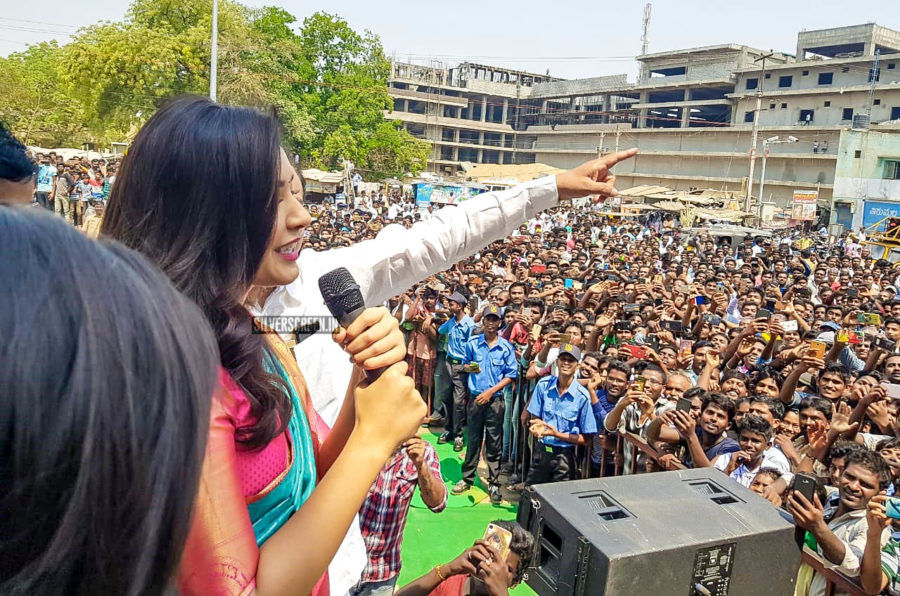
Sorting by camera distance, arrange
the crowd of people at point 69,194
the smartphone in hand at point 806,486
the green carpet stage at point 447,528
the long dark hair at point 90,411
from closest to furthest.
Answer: the long dark hair at point 90,411
the smartphone in hand at point 806,486
the green carpet stage at point 447,528
the crowd of people at point 69,194

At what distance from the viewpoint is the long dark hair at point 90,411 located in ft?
1.99

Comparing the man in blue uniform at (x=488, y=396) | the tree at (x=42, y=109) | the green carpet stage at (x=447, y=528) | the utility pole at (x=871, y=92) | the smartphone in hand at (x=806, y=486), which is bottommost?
the green carpet stage at (x=447, y=528)

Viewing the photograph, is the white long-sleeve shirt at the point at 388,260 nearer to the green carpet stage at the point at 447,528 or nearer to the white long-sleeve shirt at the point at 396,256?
the white long-sleeve shirt at the point at 396,256

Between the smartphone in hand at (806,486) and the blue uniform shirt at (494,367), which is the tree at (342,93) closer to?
the blue uniform shirt at (494,367)

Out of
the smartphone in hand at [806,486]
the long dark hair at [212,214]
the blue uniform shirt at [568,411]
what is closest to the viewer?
the long dark hair at [212,214]

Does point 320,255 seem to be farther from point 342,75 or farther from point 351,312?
point 342,75

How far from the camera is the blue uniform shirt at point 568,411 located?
5973mm

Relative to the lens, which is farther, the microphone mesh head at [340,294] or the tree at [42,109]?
the tree at [42,109]

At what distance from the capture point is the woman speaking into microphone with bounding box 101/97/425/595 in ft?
3.13

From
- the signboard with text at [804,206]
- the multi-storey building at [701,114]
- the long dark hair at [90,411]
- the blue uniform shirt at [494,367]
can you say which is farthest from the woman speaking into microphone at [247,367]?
the multi-storey building at [701,114]

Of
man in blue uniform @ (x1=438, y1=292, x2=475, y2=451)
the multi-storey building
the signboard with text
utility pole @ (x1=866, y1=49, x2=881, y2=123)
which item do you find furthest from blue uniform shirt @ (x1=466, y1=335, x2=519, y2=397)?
utility pole @ (x1=866, y1=49, x2=881, y2=123)

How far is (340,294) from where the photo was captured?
1.29 metres

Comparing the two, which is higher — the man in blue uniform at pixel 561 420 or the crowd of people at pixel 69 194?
the crowd of people at pixel 69 194

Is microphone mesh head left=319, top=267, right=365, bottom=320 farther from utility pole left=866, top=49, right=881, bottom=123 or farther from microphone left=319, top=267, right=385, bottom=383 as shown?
utility pole left=866, top=49, right=881, bottom=123
